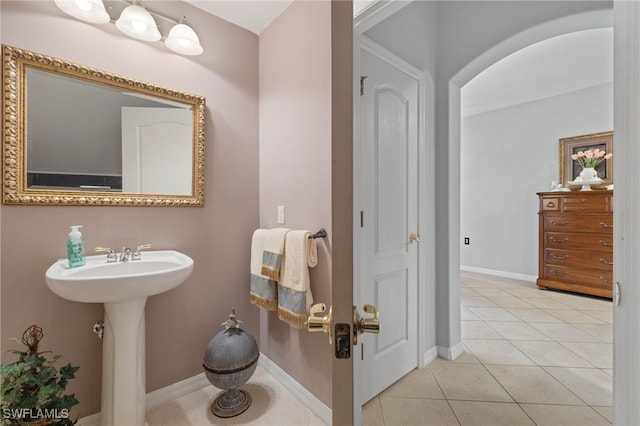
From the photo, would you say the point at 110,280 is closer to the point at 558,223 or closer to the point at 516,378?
the point at 516,378

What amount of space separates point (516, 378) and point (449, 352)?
411mm

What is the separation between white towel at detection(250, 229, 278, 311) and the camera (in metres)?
1.63

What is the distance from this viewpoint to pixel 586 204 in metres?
3.19

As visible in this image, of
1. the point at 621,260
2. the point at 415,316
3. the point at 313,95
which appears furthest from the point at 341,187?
the point at 415,316

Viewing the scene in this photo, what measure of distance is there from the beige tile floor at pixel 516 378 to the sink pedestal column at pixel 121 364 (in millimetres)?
1206

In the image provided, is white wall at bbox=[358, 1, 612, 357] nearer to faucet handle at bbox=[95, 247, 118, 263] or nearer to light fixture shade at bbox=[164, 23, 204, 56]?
light fixture shade at bbox=[164, 23, 204, 56]

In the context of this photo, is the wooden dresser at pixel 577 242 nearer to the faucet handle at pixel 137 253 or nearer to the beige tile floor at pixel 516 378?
the beige tile floor at pixel 516 378

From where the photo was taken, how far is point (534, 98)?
154 inches

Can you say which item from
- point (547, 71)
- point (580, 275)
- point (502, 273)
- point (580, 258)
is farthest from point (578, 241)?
point (547, 71)

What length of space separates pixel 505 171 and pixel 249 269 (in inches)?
171

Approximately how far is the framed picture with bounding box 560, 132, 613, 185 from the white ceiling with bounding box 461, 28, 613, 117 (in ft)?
2.29

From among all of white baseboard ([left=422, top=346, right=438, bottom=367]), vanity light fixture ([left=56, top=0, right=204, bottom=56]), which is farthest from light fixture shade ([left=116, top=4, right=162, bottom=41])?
white baseboard ([left=422, top=346, right=438, bottom=367])

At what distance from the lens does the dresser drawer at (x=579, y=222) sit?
3.06 m

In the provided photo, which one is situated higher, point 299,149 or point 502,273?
point 299,149
